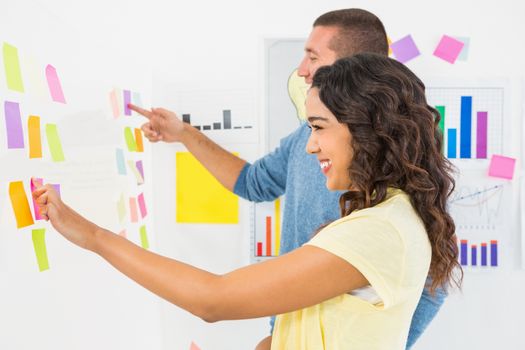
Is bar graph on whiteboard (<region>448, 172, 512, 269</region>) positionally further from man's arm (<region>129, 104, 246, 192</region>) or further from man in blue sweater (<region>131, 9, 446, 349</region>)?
man's arm (<region>129, 104, 246, 192</region>)

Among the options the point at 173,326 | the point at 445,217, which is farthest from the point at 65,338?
the point at 445,217

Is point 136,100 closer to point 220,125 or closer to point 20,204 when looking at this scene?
point 220,125

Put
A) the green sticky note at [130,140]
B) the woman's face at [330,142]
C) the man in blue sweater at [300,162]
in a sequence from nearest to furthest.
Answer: the woman's face at [330,142] < the man in blue sweater at [300,162] < the green sticky note at [130,140]

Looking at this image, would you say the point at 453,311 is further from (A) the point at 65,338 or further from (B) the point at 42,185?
(B) the point at 42,185

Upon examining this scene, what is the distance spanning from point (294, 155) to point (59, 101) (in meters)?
0.61

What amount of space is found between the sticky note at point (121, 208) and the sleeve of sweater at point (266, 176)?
31cm

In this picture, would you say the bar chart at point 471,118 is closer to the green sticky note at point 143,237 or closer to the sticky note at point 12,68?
the green sticky note at point 143,237

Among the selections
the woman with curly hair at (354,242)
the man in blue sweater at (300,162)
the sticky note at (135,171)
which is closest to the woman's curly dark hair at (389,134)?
the woman with curly hair at (354,242)

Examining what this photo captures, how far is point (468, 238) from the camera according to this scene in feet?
5.08

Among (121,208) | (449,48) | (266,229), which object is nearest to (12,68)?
(121,208)

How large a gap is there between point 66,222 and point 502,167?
1.26 meters

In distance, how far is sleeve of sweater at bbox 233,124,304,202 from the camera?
1422mm

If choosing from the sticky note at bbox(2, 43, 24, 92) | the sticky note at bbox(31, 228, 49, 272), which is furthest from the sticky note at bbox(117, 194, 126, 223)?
the sticky note at bbox(2, 43, 24, 92)

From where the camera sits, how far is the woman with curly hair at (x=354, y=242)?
0.80 meters
